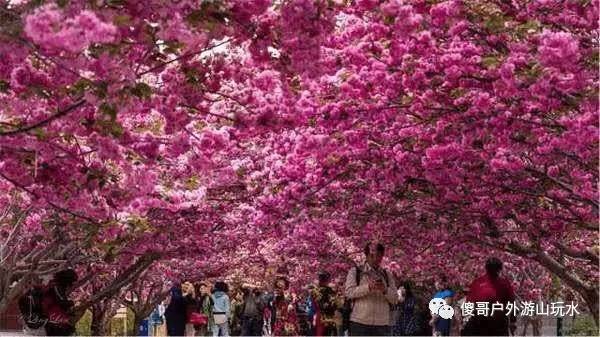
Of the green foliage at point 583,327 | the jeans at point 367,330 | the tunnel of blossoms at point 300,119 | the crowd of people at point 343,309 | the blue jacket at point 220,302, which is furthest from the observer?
the green foliage at point 583,327

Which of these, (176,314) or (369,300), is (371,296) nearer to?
(369,300)

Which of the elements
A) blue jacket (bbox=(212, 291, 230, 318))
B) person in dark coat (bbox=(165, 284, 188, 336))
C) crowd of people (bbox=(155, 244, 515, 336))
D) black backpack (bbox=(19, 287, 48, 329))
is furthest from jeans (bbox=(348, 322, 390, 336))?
blue jacket (bbox=(212, 291, 230, 318))

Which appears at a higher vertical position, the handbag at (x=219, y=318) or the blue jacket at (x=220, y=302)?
the blue jacket at (x=220, y=302)

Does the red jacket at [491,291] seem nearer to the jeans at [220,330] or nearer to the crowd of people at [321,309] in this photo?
the crowd of people at [321,309]

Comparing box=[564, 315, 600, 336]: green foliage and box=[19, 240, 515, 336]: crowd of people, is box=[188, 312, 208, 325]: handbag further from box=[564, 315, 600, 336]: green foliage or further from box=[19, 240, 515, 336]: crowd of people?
box=[564, 315, 600, 336]: green foliage

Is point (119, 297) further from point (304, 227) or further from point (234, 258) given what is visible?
point (304, 227)

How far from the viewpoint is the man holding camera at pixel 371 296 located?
1139 centimetres

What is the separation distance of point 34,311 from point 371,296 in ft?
13.3

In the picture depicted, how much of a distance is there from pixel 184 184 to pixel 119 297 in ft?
85.2

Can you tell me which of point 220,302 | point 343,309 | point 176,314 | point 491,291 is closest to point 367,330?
point 491,291

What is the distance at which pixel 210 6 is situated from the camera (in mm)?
8484

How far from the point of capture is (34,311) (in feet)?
42.3

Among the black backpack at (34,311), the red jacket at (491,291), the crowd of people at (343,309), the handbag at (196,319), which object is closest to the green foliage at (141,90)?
the crowd of people at (343,309)

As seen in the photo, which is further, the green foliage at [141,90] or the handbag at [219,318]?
the handbag at [219,318]
